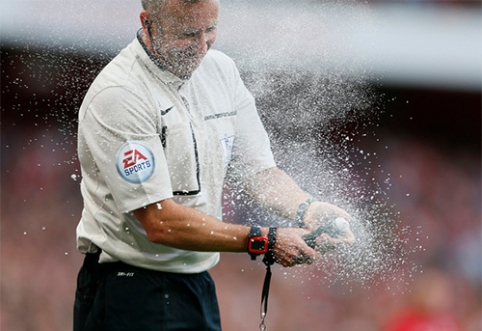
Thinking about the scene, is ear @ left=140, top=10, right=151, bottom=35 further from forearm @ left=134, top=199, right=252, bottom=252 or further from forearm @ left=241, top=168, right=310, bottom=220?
forearm @ left=241, top=168, right=310, bottom=220

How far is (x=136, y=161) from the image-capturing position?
227 cm

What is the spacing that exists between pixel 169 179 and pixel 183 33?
0.41 metres

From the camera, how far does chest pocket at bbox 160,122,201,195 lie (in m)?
2.35

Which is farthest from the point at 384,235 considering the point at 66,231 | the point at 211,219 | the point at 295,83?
the point at 211,219

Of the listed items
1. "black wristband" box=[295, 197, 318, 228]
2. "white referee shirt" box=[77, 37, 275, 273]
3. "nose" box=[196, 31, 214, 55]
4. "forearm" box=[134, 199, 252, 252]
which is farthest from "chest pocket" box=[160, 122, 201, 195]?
"black wristband" box=[295, 197, 318, 228]

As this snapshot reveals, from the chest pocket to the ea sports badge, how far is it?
94 mm

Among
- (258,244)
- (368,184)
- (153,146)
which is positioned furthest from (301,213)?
(368,184)

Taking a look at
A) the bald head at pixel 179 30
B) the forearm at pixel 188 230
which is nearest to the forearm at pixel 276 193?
the forearm at pixel 188 230

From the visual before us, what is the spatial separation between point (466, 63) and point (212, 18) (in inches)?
145

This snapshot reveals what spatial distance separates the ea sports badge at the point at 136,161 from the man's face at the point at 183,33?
0.27m

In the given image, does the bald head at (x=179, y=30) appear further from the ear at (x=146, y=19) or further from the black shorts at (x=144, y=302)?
the black shorts at (x=144, y=302)

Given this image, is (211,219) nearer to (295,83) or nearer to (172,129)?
(172,129)

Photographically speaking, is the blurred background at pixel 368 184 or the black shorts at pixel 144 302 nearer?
the black shorts at pixel 144 302

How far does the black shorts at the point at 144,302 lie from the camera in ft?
8.07
